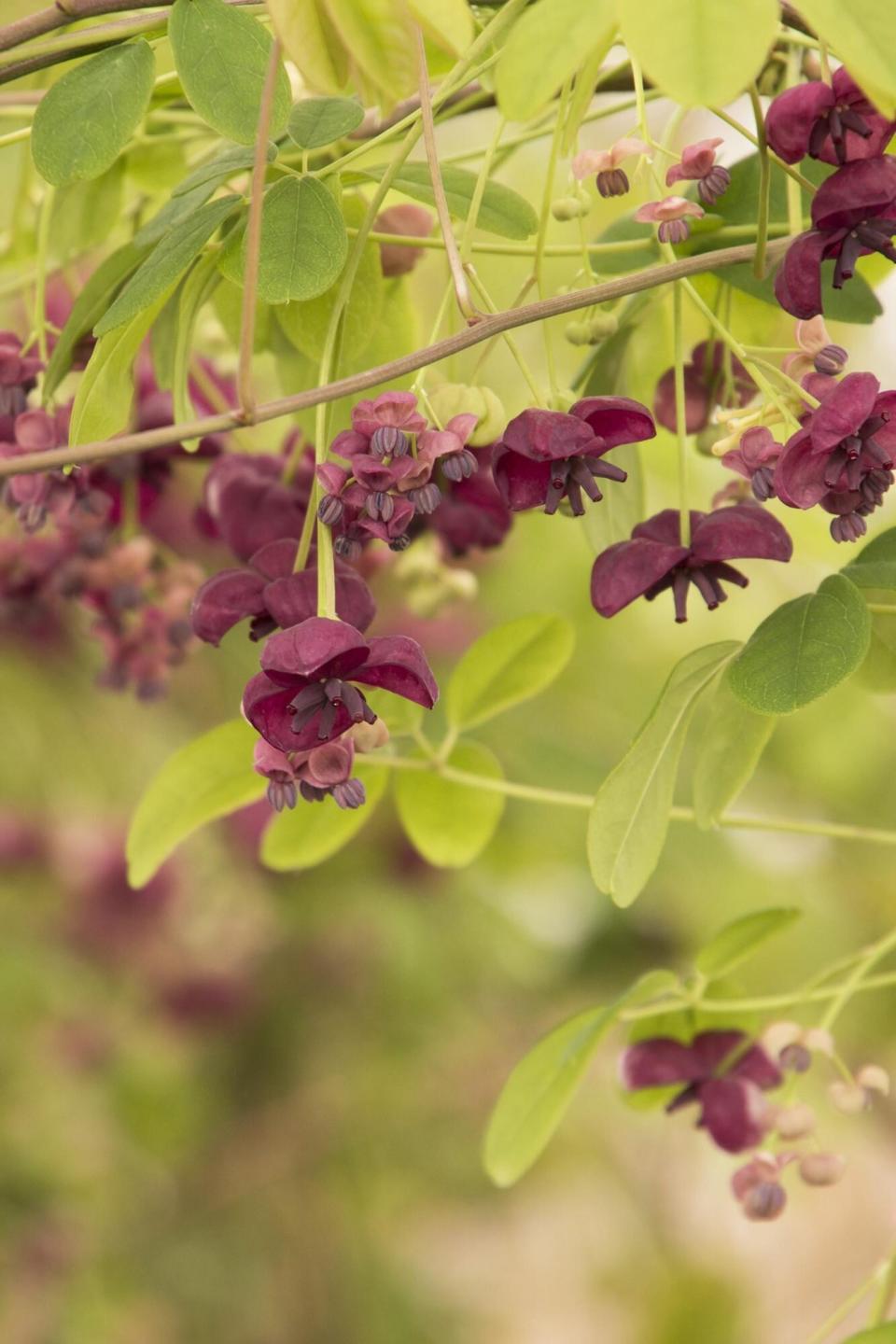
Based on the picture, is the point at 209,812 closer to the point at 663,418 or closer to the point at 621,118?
the point at 663,418

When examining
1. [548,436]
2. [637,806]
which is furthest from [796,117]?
[637,806]

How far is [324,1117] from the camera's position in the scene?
2145mm

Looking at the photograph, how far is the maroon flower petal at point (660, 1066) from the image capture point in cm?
70

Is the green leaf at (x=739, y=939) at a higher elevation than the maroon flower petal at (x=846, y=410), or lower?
lower

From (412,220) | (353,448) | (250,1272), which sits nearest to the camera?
(353,448)

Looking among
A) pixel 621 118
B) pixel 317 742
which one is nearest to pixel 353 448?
pixel 317 742

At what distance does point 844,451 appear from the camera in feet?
1.40

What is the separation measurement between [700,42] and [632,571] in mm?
186

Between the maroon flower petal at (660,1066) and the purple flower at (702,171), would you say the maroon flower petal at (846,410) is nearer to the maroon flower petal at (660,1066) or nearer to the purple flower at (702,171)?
the purple flower at (702,171)

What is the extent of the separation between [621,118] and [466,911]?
1.03 m

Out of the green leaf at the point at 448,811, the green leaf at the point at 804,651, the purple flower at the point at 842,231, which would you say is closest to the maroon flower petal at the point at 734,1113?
the green leaf at the point at 448,811

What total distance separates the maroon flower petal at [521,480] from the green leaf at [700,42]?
13cm

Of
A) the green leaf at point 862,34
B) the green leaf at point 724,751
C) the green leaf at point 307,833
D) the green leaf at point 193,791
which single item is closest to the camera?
the green leaf at point 862,34

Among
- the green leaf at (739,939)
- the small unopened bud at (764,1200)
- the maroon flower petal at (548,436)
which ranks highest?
the maroon flower petal at (548,436)
